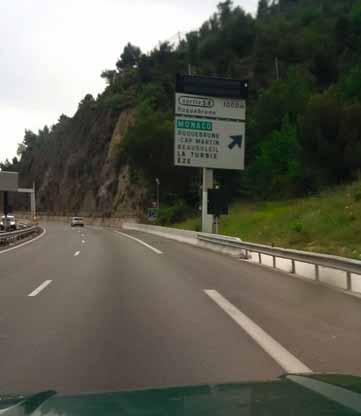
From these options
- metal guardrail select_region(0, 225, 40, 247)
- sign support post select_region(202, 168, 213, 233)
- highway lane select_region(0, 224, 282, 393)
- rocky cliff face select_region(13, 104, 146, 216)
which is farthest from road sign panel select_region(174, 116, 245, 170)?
rocky cliff face select_region(13, 104, 146, 216)

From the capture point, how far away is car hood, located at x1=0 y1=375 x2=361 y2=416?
3.20 meters

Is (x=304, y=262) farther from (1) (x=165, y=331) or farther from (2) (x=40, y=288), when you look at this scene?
(1) (x=165, y=331)

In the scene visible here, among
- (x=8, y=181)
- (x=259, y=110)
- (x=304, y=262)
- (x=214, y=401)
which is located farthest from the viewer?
(x=259, y=110)

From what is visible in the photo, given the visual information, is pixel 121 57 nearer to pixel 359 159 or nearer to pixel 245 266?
pixel 359 159

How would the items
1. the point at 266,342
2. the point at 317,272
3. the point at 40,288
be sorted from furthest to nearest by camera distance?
1. the point at 317,272
2. the point at 40,288
3. the point at 266,342

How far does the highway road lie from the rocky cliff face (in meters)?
67.3

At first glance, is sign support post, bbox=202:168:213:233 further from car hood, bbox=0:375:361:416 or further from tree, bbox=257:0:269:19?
tree, bbox=257:0:269:19

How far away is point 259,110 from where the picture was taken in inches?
2790

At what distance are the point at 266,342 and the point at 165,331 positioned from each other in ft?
4.63

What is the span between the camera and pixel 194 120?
101ft

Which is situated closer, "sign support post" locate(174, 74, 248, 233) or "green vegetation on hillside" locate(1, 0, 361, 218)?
"sign support post" locate(174, 74, 248, 233)

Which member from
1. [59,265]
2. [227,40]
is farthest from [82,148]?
[59,265]

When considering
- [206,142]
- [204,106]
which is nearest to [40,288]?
[206,142]

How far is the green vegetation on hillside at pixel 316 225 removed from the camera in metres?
26.0
